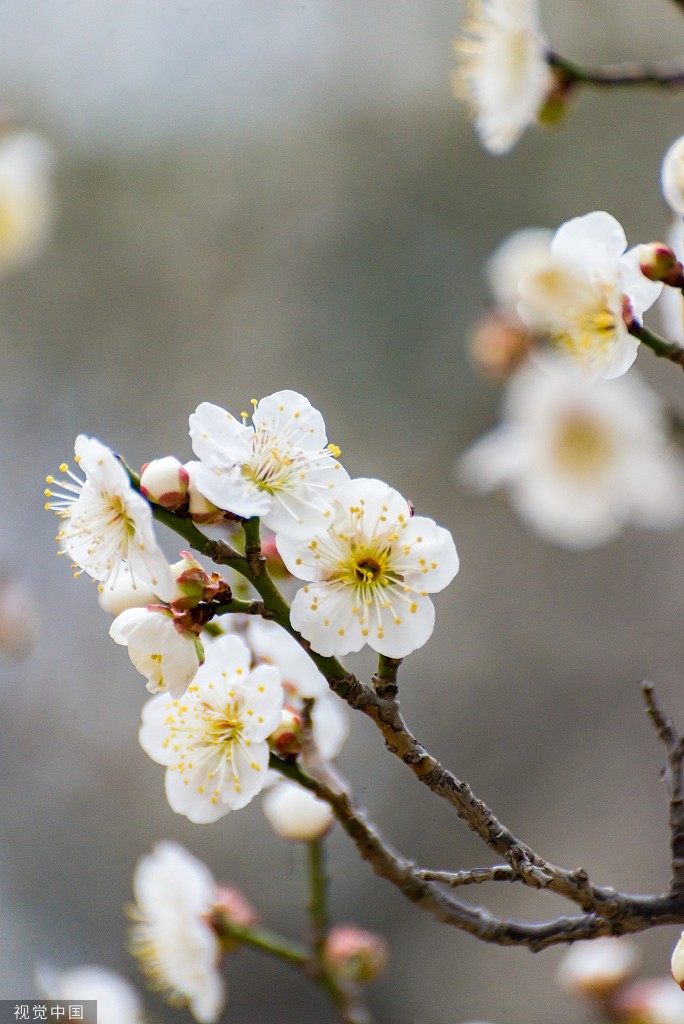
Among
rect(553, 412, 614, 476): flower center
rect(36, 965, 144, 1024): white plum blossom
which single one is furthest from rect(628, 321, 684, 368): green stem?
rect(553, 412, 614, 476): flower center

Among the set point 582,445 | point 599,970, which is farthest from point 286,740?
point 582,445

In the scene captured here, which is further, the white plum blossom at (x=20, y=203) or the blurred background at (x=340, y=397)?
the blurred background at (x=340, y=397)

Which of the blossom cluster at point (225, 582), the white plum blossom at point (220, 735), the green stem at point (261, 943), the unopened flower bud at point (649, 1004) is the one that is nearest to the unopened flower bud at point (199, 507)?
the blossom cluster at point (225, 582)

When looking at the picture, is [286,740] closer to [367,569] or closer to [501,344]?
[367,569]

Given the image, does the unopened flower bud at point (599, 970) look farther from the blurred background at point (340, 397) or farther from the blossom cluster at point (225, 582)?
the blurred background at point (340, 397)

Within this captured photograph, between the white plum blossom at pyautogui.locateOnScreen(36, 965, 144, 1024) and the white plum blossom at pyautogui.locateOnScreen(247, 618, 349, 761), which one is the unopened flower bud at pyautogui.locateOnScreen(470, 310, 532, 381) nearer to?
the white plum blossom at pyautogui.locateOnScreen(247, 618, 349, 761)

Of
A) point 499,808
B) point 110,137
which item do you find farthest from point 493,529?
point 110,137
